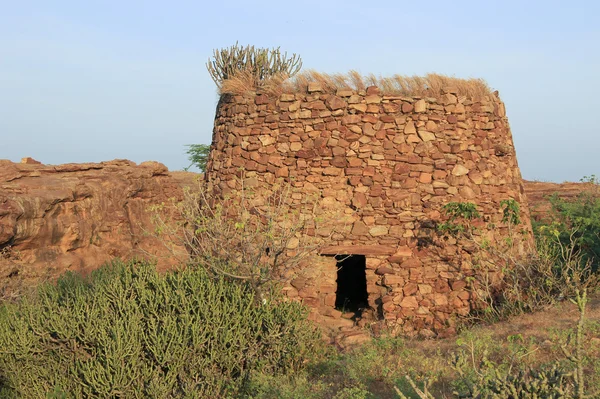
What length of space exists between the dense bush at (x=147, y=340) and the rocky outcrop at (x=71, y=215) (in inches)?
83.9

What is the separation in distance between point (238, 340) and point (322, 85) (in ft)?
13.6

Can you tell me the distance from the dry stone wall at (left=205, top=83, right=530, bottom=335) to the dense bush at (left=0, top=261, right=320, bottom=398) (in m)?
2.15

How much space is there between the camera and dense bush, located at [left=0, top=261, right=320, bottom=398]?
5.40 meters

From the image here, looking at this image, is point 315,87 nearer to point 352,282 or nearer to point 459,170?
point 459,170

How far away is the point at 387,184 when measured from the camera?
8266 millimetres

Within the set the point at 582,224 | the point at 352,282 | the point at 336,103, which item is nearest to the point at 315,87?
the point at 336,103

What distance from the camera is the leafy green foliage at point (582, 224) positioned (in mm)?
9719

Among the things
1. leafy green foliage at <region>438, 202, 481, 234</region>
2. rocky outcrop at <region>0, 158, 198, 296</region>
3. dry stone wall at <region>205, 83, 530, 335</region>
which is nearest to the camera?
leafy green foliage at <region>438, 202, 481, 234</region>

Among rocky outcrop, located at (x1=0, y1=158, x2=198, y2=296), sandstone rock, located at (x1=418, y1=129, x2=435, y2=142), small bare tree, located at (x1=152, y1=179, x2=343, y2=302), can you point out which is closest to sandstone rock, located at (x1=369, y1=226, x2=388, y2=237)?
small bare tree, located at (x1=152, y1=179, x2=343, y2=302)

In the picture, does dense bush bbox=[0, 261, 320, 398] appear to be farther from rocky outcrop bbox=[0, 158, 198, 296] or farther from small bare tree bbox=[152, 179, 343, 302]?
rocky outcrop bbox=[0, 158, 198, 296]

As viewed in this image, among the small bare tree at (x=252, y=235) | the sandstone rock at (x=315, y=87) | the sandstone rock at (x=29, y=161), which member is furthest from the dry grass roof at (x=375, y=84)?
the sandstone rock at (x=29, y=161)

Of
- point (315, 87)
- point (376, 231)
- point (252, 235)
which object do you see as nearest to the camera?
point (252, 235)

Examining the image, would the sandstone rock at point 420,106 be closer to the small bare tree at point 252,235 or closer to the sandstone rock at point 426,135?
the sandstone rock at point 426,135

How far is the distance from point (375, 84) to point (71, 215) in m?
6.34
